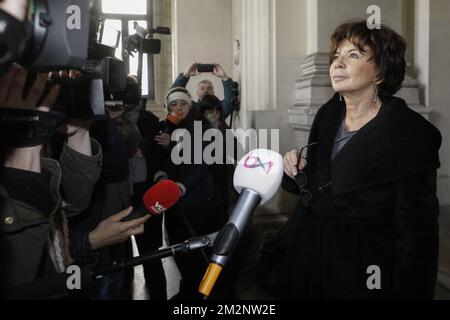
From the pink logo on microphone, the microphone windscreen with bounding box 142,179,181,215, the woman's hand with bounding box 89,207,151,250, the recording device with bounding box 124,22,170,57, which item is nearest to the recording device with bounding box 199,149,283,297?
the pink logo on microphone

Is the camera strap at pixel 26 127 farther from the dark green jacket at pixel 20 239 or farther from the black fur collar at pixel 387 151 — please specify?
the black fur collar at pixel 387 151

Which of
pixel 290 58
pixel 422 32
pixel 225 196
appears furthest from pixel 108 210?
pixel 422 32

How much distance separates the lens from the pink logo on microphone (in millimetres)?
835

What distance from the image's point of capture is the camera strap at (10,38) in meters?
0.40

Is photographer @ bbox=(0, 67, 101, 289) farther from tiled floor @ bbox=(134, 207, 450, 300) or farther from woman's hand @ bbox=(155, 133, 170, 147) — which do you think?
tiled floor @ bbox=(134, 207, 450, 300)

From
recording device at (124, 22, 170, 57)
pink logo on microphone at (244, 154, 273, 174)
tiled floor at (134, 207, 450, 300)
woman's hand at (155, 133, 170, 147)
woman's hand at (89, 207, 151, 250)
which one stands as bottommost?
tiled floor at (134, 207, 450, 300)

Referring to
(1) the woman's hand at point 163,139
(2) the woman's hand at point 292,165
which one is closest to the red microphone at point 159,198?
(2) the woman's hand at point 292,165

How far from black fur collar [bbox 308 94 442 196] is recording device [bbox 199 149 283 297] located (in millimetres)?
324

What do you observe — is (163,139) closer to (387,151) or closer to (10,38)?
(387,151)

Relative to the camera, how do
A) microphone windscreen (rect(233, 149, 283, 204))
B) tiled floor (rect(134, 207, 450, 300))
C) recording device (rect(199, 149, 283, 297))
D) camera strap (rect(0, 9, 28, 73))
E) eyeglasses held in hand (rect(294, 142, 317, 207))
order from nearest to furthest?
camera strap (rect(0, 9, 28, 73)), recording device (rect(199, 149, 283, 297)), microphone windscreen (rect(233, 149, 283, 204)), eyeglasses held in hand (rect(294, 142, 317, 207)), tiled floor (rect(134, 207, 450, 300))

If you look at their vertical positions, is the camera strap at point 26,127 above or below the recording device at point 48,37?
below
